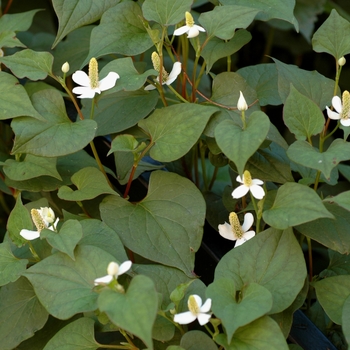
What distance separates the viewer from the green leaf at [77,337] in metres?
0.61

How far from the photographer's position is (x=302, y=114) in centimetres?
68

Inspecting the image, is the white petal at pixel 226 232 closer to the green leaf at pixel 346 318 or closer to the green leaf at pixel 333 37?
the green leaf at pixel 346 318

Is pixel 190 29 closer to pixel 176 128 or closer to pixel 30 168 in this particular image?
pixel 176 128

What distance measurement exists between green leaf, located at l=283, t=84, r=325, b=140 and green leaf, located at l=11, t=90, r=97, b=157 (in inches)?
9.2

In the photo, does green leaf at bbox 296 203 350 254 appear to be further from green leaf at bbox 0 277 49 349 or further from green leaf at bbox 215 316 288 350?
green leaf at bbox 0 277 49 349

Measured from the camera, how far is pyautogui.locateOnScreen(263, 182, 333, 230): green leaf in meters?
0.57

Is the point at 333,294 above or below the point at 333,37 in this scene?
below

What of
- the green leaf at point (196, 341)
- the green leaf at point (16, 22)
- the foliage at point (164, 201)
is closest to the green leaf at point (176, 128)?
the foliage at point (164, 201)

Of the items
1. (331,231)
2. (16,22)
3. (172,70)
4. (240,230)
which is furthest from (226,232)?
(16,22)

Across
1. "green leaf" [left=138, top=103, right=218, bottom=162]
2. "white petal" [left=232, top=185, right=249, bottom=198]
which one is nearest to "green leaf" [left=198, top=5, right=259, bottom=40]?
"green leaf" [left=138, top=103, right=218, bottom=162]

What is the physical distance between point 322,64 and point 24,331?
4.44 ft

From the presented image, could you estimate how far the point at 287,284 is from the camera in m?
0.60

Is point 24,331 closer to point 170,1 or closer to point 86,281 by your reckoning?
point 86,281

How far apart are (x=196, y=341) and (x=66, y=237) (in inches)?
6.9
